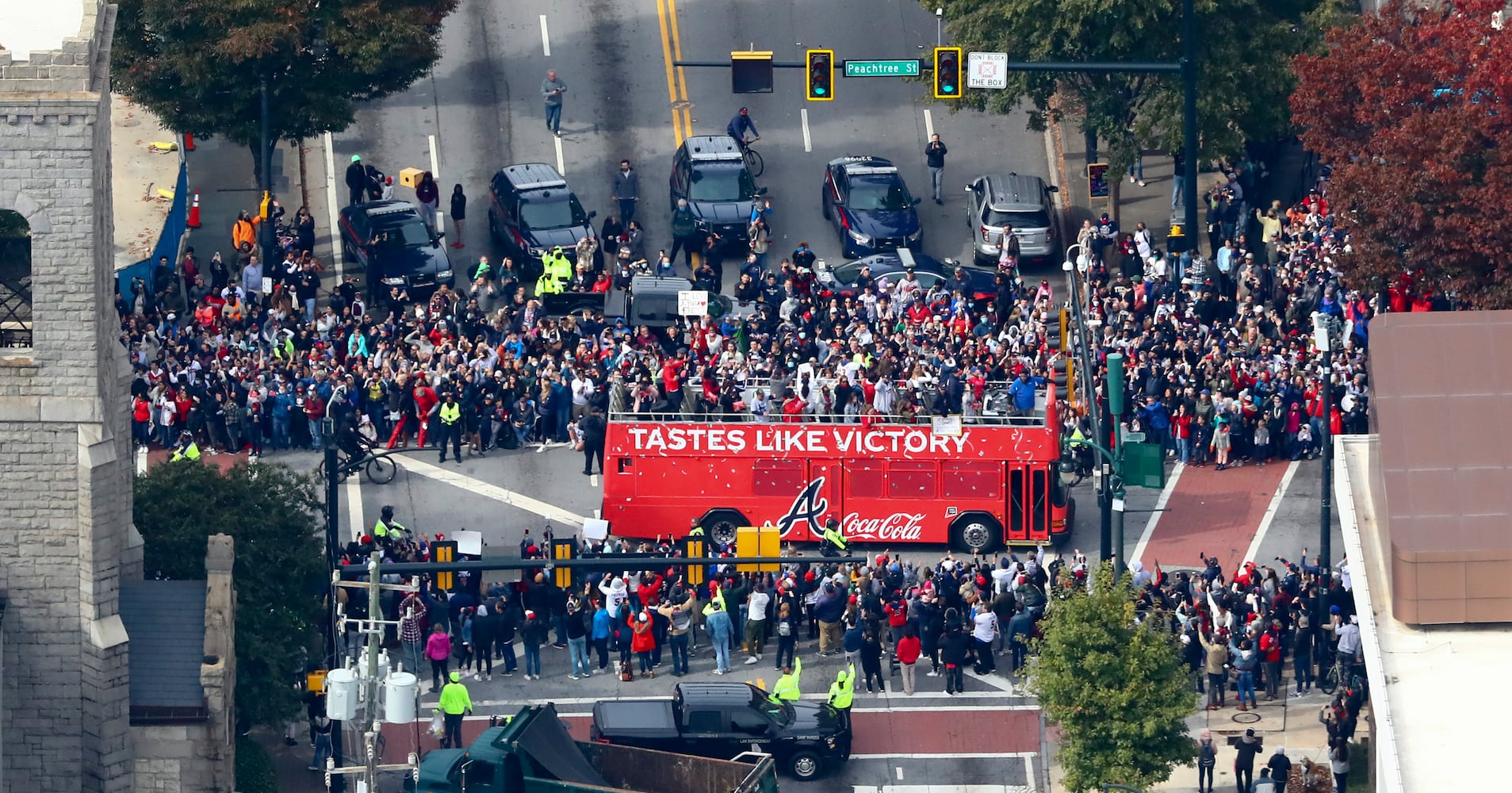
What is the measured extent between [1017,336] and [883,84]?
1626 cm

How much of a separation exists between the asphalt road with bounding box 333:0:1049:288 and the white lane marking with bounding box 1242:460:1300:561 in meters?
12.2

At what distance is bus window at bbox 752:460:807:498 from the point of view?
5256cm

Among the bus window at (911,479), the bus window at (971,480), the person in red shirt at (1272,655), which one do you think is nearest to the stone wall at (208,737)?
the bus window at (911,479)

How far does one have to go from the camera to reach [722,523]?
52.9 meters

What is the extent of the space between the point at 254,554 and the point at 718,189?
21.3 meters

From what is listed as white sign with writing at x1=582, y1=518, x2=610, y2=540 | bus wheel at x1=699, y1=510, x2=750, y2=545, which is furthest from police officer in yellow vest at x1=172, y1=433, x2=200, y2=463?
bus wheel at x1=699, y1=510, x2=750, y2=545

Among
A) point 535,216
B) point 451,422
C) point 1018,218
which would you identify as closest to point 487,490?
point 451,422

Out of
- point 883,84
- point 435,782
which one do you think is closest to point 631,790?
point 435,782

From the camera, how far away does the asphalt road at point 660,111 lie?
67.6 metres

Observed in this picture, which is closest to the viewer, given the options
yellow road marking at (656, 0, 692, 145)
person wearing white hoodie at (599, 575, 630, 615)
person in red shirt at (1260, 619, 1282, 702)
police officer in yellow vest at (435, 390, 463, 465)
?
person in red shirt at (1260, 619, 1282, 702)

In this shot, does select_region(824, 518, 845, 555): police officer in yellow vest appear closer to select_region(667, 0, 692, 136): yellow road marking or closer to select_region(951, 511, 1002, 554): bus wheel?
select_region(951, 511, 1002, 554): bus wheel

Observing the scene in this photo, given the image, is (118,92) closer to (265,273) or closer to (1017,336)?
(265,273)

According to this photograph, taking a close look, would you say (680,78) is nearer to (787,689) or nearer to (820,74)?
(820,74)

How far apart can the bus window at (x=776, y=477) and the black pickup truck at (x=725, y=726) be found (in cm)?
779
